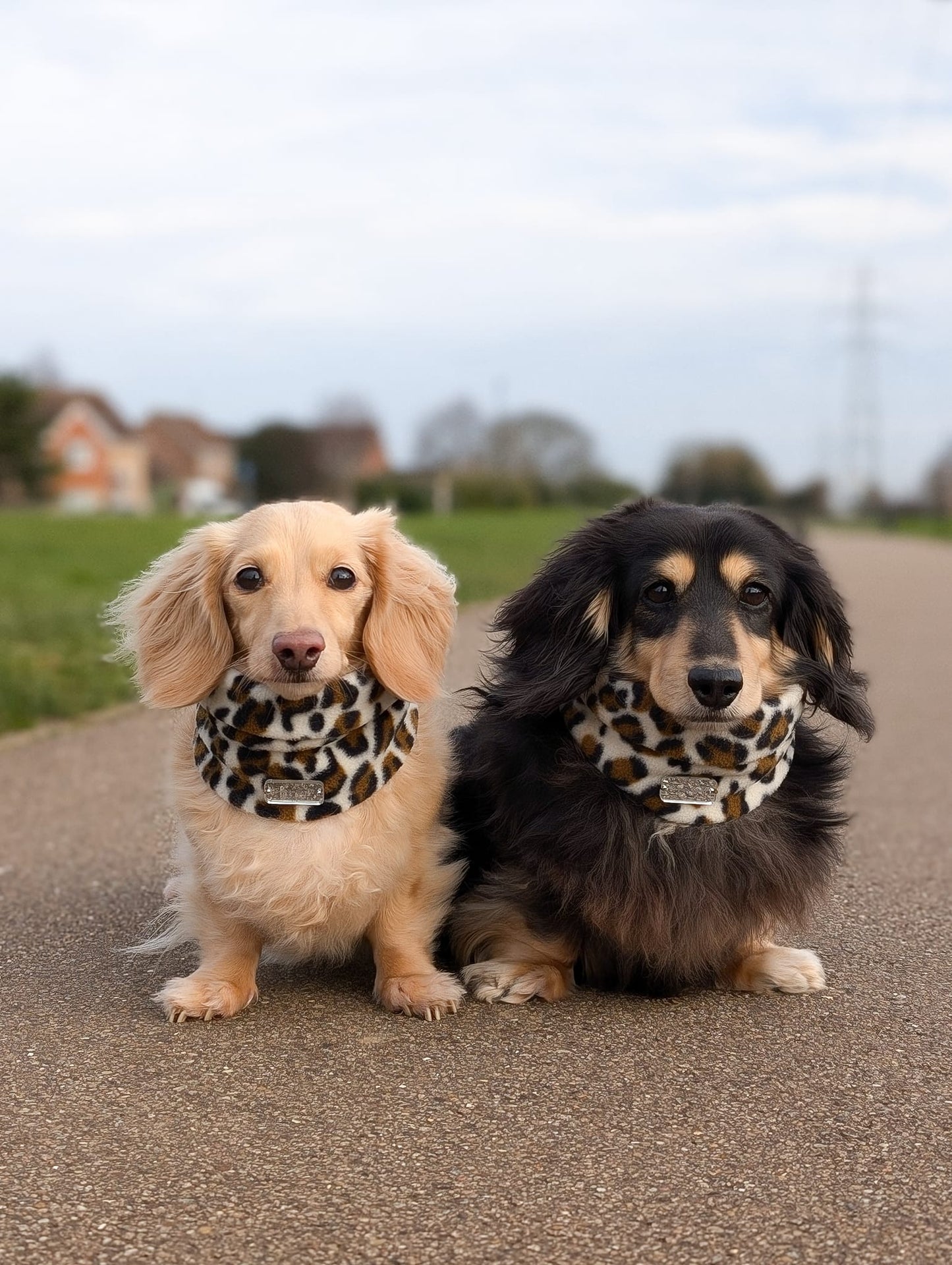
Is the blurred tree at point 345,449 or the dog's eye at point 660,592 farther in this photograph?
the blurred tree at point 345,449

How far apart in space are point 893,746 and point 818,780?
14.9 ft

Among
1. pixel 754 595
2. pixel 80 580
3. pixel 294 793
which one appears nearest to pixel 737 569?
pixel 754 595

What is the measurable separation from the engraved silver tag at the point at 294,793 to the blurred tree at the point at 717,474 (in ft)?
219

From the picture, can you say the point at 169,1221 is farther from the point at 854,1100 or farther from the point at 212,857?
the point at 854,1100

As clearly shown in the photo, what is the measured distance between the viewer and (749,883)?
342cm

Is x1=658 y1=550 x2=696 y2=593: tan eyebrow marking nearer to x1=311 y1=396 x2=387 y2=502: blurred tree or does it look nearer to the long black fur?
the long black fur

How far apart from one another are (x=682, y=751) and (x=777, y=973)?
724 millimetres

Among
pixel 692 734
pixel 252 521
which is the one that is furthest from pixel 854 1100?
pixel 252 521

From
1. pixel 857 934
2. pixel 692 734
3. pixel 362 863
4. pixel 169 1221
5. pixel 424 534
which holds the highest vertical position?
pixel 692 734

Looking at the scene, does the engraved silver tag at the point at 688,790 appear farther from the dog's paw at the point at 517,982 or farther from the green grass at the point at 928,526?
the green grass at the point at 928,526

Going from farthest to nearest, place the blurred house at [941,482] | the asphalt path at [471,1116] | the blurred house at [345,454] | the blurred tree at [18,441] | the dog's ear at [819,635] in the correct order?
the blurred house at [941,482], the blurred house at [345,454], the blurred tree at [18,441], the dog's ear at [819,635], the asphalt path at [471,1116]

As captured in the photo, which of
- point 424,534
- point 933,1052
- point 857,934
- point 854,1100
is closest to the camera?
point 854,1100

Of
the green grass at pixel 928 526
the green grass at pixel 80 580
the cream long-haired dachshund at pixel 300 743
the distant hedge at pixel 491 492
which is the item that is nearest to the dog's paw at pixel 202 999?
the cream long-haired dachshund at pixel 300 743

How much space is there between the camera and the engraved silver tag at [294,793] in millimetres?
3293
